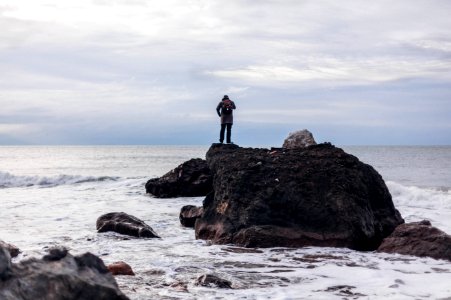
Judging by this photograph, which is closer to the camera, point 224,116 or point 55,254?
point 55,254

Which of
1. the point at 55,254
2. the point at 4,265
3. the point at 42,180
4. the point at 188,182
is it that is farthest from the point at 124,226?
the point at 42,180

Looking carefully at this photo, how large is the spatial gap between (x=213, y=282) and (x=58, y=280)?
276 cm

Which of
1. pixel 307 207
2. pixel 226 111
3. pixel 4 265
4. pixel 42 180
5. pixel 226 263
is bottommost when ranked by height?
pixel 42 180

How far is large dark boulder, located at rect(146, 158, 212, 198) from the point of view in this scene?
61.2ft

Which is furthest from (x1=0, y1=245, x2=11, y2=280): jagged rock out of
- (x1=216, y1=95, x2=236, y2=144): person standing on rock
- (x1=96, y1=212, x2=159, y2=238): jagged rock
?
(x1=216, y1=95, x2=236, y2=144): person standing on rock

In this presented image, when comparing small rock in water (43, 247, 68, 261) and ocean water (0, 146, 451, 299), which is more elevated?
small rock in water (43, 247, 68, 261)

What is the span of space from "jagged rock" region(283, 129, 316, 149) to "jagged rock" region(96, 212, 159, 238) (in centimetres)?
724

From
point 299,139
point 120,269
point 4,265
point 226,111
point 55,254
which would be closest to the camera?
point 4,265

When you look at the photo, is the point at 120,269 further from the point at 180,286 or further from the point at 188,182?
the point at 188,182

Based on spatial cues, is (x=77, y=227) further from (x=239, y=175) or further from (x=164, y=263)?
(x=164, y=263)

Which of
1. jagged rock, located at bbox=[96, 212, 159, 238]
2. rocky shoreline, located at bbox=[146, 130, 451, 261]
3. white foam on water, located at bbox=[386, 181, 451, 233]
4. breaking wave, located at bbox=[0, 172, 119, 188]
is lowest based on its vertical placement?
breaking wave, located at bbox=[0, 172, 119, 188]

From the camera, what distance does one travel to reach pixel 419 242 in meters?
8.73

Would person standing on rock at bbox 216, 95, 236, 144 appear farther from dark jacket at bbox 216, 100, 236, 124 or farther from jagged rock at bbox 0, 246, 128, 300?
jagged rock at bbox 0, 246, 128, 300

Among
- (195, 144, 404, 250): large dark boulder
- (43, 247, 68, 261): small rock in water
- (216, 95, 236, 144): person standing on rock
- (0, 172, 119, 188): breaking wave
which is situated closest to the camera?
(43, 247, 68, 261): small rock in water
